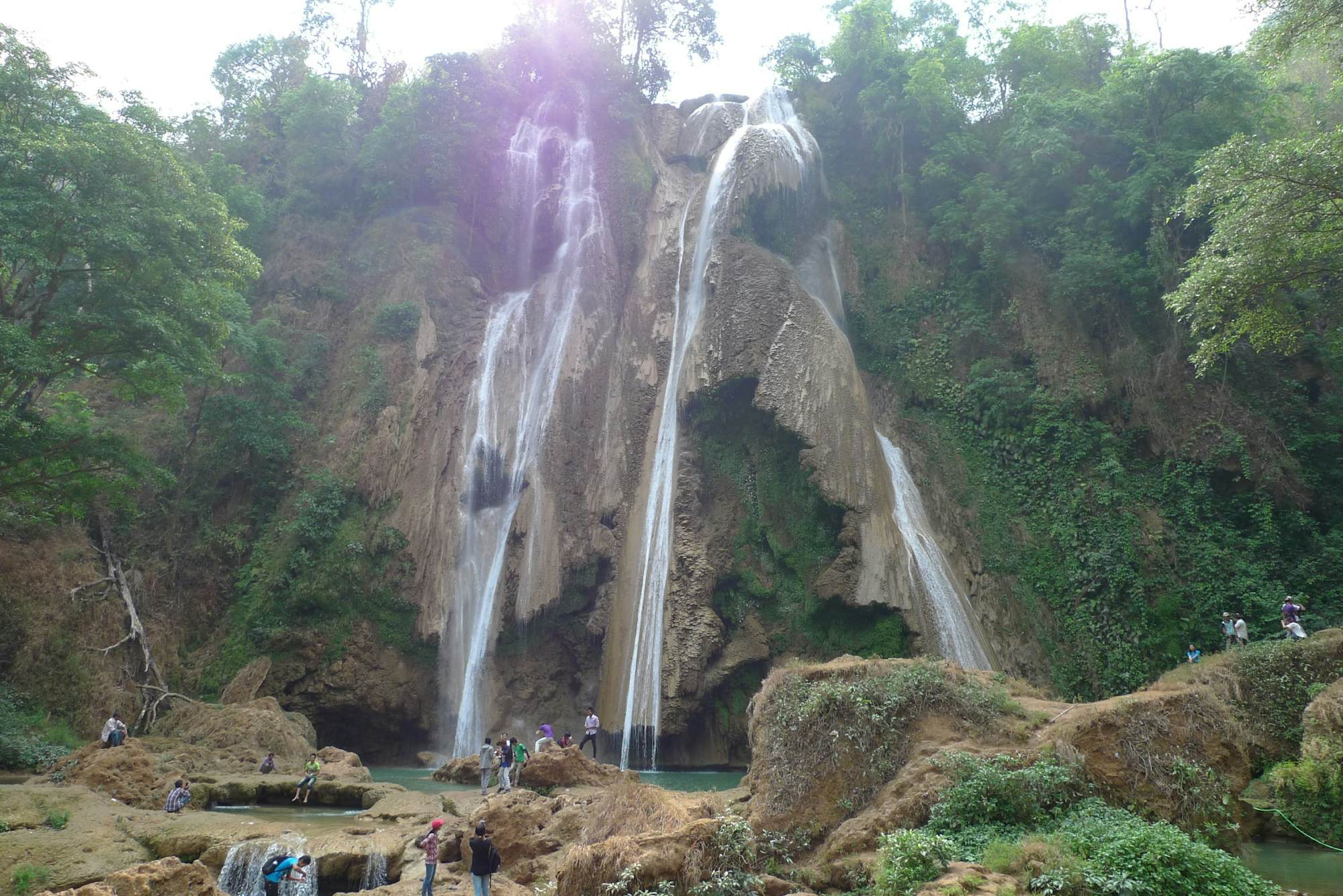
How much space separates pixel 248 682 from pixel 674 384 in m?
14.7

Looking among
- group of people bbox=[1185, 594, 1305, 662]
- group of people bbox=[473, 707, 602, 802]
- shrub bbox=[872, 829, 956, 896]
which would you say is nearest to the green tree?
group of people bbox=[473, 707, 602, 802]

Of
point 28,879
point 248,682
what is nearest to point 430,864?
point 28,879

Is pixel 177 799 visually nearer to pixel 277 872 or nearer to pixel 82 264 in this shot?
pixel 277 872

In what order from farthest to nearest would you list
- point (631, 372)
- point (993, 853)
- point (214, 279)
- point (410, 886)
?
point (631, 372)
point (214, 279)
point (410, 886)
point (993, 853)

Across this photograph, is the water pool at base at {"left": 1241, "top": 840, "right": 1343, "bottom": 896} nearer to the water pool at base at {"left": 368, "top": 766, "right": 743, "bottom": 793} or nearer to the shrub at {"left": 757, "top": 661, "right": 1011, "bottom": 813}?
the shrub at {"left": 757, "top": 661, "right": 1011, "bottom": 813}

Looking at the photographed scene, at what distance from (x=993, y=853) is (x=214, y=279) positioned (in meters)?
21.3

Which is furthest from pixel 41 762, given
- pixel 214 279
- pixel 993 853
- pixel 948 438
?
pixel 948 438

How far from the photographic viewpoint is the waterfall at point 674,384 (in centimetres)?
1916

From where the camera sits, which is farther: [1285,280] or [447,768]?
[447,768]

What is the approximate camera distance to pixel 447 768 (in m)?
17.4

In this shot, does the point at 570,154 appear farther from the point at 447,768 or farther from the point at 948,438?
the point at 447,768

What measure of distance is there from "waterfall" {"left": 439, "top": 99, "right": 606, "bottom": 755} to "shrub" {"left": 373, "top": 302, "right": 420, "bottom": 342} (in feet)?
8.82

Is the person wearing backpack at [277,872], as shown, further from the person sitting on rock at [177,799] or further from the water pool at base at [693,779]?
the water pool at base at [693,779]

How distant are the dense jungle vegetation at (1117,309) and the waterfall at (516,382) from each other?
10.7 meters
